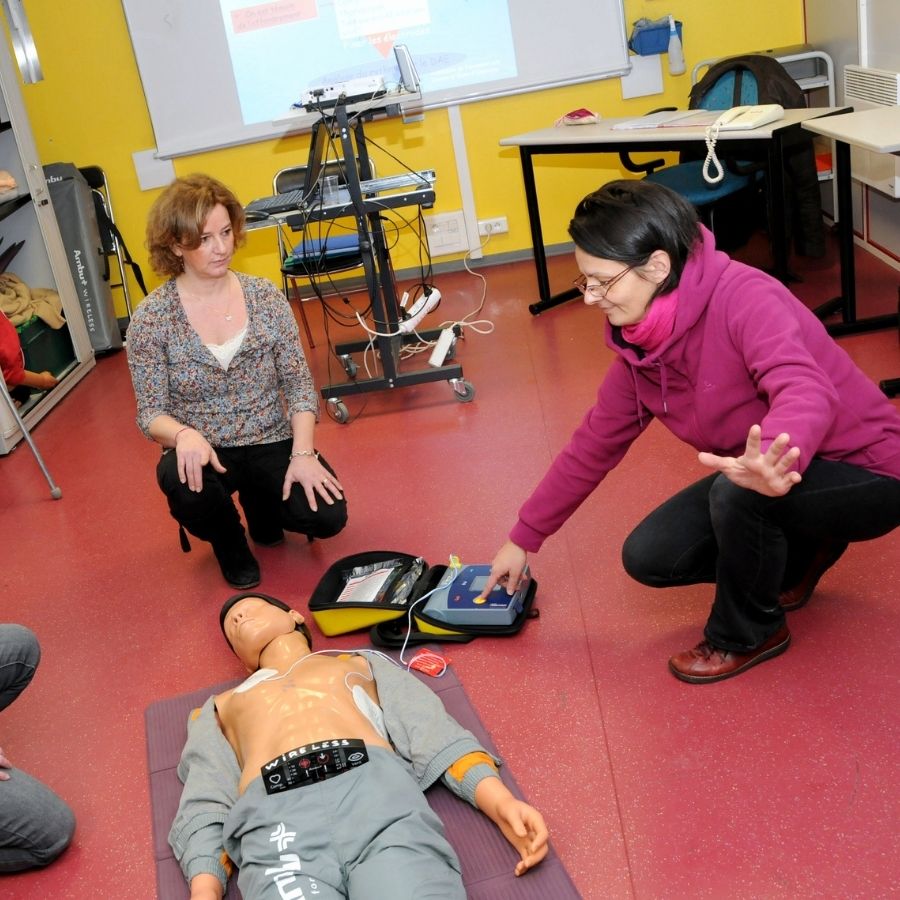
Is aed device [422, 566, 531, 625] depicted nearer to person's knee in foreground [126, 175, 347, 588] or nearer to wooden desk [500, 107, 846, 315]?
person's knee in foreground [126, 175, 347, 588]

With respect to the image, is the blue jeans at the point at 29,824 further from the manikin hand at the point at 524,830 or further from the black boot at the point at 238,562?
the black boot at the point at 238,562

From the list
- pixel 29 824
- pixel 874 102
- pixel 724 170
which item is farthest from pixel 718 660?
pixel 874 102

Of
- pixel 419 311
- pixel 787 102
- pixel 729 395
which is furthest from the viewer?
pixel 787 102

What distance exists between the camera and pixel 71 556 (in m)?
3.35

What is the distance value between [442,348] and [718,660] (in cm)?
244

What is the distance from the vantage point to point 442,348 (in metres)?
4.36

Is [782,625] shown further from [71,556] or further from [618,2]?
[618,2]

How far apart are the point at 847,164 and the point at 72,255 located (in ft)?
12.8

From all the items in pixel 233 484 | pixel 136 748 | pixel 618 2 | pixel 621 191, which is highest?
pixel 618 2

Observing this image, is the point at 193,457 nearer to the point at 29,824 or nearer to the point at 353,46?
the point at 29,824

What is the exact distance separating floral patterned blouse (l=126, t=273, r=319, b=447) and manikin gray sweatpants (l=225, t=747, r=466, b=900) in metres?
1.32

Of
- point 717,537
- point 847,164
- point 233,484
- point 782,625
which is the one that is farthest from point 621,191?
point 847,164

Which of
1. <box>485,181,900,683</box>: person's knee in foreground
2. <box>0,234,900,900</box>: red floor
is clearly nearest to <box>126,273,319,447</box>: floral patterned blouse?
<box>0,234,900,900</box>: red floor

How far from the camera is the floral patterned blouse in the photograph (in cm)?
285
